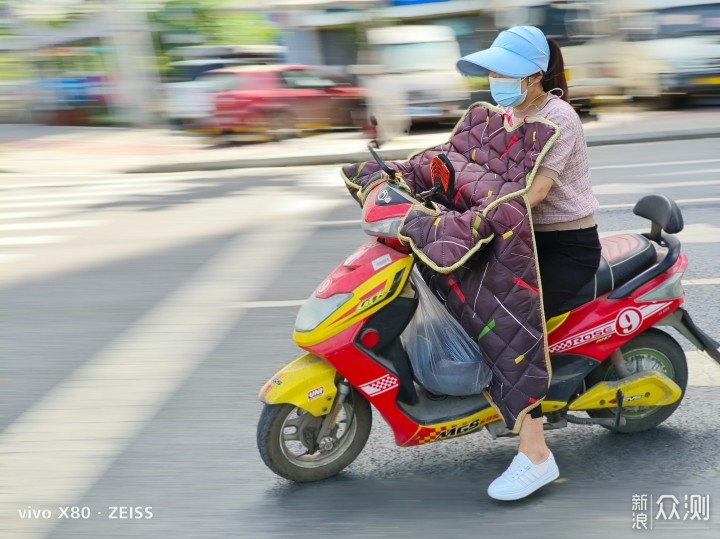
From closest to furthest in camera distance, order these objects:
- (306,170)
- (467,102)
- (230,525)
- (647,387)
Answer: (230,525)
(647,387)
(306,170)
(467,102)

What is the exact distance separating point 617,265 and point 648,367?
0.51m

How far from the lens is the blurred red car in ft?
52.6

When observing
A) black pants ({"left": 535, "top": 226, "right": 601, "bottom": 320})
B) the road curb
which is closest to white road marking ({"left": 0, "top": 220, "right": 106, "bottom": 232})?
the road curb

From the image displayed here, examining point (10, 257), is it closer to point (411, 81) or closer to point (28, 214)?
point (28, 214)

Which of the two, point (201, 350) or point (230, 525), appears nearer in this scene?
point (230, 525)

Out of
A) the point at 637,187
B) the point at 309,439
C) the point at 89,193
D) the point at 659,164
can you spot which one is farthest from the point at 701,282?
the point at 89,193

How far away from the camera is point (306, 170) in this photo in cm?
1350

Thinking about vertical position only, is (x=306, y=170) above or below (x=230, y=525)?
below

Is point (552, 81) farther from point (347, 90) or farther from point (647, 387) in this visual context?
point (347, 90)

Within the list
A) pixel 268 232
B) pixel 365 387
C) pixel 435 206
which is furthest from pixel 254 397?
pixel 268 232

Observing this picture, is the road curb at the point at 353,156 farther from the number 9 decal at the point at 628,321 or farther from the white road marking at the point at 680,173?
the number 9 decal at the point at 628,321

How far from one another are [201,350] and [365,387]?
2.14 m

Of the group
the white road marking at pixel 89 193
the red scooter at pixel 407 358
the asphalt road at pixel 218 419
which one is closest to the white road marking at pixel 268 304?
the asphalt road at pixel 218 419

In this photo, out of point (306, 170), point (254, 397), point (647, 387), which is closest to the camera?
point (647, 387)
